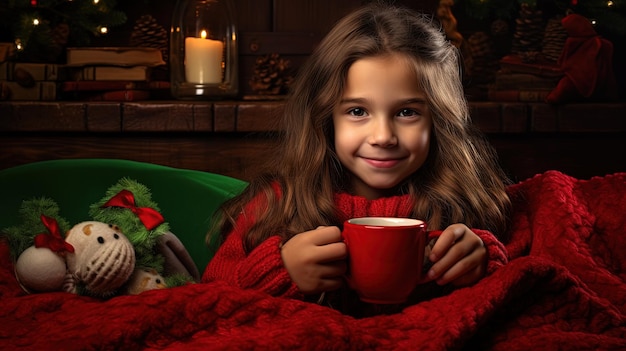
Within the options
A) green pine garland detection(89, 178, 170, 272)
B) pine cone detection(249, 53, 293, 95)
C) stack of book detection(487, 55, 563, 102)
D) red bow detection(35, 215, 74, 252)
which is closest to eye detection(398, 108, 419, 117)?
green pine garland detection(89, 178, 170, 272)

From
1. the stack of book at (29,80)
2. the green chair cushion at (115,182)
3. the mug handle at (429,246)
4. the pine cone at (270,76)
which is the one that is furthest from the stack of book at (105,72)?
the mug handle at (429,246)

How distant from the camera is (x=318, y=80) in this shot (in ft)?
4.09

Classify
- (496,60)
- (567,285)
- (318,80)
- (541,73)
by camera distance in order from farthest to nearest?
1. (496,60)
2. (541,73)
3. (318,80)
4. (567,285)

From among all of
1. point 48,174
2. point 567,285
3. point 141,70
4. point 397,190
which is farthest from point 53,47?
point 567,285

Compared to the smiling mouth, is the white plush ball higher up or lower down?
lower down

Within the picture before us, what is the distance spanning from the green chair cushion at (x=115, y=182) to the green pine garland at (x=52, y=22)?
29.6 inches

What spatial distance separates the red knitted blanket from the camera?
2.61ft

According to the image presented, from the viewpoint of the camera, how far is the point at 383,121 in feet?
3.66

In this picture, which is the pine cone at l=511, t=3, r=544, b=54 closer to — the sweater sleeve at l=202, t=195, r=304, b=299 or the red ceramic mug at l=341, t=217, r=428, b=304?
the sweater sleeve at l=202, t=195, r=304, b=299

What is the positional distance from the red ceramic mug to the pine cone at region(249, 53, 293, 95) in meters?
1.32

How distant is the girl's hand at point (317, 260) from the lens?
0.93 metres

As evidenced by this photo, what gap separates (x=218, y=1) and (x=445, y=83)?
3.58 feet

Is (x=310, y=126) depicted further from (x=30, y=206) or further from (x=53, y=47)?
(x=53, y=47)

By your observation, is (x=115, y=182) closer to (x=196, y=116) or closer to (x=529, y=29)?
(x=196, y=116)
